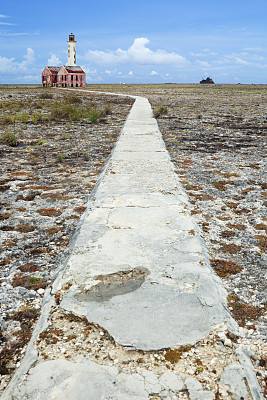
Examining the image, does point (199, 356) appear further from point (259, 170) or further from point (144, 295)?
point (259, 170)

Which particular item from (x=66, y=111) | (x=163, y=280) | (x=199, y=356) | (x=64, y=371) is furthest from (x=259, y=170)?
(x=66, y=111)

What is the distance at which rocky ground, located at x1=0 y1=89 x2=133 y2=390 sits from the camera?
2604mm

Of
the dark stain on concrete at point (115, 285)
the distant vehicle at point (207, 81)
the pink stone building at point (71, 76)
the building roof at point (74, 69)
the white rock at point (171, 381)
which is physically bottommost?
the white rock at point (171, 381)

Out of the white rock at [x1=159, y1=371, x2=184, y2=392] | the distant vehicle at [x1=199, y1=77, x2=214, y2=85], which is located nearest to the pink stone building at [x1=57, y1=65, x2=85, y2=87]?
the white rock at [x1=159, y1=371, x2=184, y2=392]

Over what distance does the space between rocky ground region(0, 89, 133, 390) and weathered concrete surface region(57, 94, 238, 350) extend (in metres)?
0.32

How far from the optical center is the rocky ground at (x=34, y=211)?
2.60 meters

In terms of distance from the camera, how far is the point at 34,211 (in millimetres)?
4648

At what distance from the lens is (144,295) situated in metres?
2.67

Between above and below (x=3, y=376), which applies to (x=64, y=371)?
above

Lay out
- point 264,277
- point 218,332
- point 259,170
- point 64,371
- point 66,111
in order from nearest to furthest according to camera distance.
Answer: point 64,371
point 218,332
point 264,277
point 259,170
point 66,111

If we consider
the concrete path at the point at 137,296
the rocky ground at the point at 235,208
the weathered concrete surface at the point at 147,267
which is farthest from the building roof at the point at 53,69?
the concrete path at the point at 137,296

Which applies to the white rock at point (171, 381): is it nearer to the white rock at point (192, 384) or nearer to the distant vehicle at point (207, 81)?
the white rock at point (192, 384)

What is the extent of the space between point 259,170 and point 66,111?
11.5 meters

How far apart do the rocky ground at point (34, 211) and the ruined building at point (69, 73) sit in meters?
60.7
